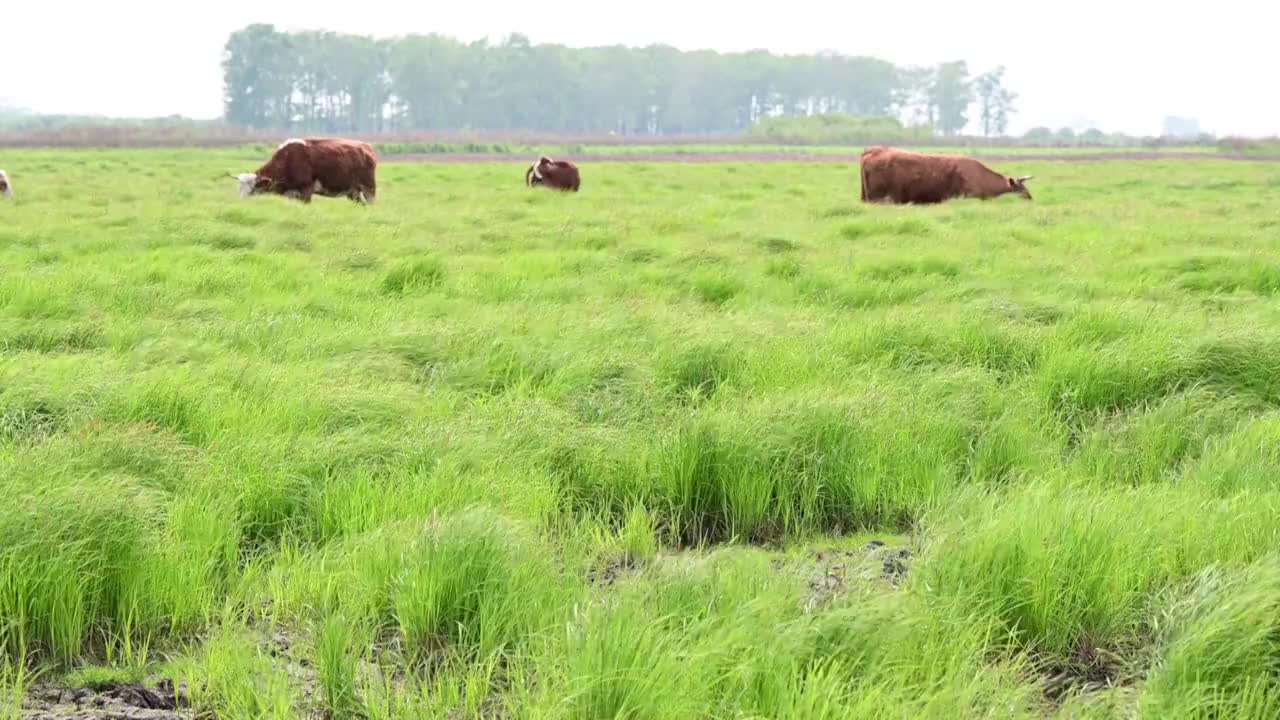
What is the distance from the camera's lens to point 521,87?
12381cm

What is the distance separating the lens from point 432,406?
4.45 m

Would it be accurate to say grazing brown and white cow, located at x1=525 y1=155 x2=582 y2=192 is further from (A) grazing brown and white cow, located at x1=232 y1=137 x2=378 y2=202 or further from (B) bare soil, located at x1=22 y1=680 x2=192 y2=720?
(B) bare soil, located at x1=22 y1=680 x2=192 y2=720

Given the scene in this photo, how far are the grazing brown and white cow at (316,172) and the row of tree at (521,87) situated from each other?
109943 millimetres

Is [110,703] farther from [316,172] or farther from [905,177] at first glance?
[316,172]

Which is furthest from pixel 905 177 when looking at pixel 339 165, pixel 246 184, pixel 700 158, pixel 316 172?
pixel 700 158

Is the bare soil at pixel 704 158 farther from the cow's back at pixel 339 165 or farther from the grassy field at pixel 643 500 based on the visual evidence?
the grassy field at pixel 643 500

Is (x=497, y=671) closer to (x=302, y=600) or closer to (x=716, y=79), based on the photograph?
(x=302, y=600)

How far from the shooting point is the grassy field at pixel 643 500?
86.5 inches

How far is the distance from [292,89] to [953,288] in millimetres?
129960

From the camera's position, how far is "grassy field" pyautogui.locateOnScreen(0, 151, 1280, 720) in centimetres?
220

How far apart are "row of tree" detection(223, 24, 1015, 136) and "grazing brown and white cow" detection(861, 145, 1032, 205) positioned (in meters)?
112

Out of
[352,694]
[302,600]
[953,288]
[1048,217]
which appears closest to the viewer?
[352,694]

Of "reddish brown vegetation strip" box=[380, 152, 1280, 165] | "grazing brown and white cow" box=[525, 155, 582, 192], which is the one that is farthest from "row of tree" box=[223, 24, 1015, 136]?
"grazing brown and white cow" box=[525, 155, 582, 192]

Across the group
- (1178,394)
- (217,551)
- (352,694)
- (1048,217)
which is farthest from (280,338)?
(1048,217)
